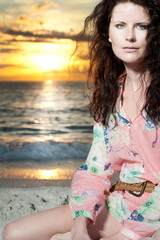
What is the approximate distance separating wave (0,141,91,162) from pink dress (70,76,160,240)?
4.18 meters

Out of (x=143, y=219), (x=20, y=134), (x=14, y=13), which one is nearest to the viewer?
(x=143, y=219)

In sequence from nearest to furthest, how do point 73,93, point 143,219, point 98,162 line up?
point 143,219
point 98,162
point 73,93

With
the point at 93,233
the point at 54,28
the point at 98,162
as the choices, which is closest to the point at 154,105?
the point at 98,162

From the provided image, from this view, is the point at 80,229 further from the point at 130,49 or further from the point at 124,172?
the point at 130,49

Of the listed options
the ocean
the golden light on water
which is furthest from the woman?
the golden light on water

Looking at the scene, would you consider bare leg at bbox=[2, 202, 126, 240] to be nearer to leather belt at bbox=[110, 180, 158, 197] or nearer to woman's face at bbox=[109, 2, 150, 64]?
leather belt at bbox=[110, 180, 158, 197]

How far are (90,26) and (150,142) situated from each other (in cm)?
80

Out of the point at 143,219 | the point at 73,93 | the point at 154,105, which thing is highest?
the point at 154,105

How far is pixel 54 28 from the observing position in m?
17.8

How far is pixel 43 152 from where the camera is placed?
24.5 ft

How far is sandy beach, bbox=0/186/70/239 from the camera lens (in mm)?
3039

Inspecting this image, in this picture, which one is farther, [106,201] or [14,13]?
[14,13]

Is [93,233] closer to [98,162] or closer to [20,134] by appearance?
[98,162]

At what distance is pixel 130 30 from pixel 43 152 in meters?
5.75
